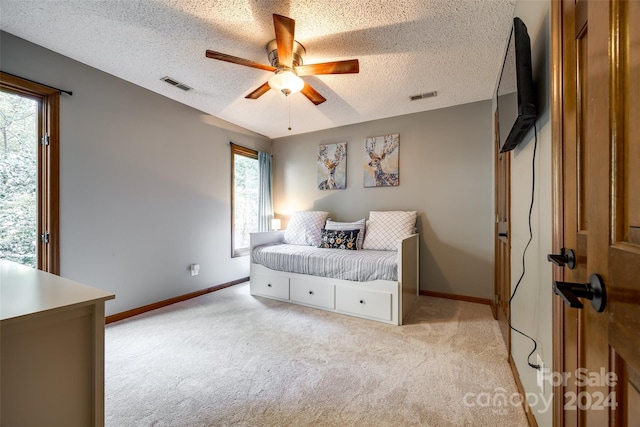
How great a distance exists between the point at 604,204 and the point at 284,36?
1.77 meters

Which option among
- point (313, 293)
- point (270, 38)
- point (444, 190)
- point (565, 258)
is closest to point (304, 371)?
point (313, 293)

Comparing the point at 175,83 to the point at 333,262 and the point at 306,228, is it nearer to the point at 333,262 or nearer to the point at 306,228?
the point at 306,228

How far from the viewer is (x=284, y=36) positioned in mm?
1620

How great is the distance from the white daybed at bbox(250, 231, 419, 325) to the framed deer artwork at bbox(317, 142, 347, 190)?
1312 millimetres

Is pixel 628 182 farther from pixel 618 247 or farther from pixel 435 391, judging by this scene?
pixel 435 391

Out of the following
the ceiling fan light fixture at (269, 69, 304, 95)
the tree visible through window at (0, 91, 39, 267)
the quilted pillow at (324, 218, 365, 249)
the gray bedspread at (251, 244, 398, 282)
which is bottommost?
the gray bedspread at (251, 244, 398, 282)

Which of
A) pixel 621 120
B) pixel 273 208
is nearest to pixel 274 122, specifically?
pixel 273 208

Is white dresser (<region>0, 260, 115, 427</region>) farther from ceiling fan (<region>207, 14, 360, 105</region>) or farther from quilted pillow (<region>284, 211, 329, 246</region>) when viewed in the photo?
quilted pillow (<region>284, 211, 329, 246</region>)

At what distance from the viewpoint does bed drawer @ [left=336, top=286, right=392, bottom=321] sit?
2.46 m

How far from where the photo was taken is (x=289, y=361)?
73.2 inches

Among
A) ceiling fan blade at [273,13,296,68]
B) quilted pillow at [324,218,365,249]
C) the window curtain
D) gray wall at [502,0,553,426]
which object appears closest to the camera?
gray wall at [502,0,553,426]

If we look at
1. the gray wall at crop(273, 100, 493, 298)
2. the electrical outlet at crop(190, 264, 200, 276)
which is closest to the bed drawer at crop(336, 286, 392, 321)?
the gray wall at crop(273, 100, 493, 298)

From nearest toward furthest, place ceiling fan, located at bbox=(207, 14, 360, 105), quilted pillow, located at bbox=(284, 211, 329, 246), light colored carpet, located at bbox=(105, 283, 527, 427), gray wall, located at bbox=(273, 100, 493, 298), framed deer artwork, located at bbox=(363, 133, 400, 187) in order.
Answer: light colored carpet, located at bbox=(105, 283, 527, 427)
ceiling fan, located at bbox=(207, 14, 360, 105)
gray wall, located at bbox=(273, 100, 493, 298)
framed deer artwork, located at bbox=(363, 133, 400, 187)
quilted pillow, located at bbox=(284, 211, 329, 246)

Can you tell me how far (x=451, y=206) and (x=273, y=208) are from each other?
111 inches
